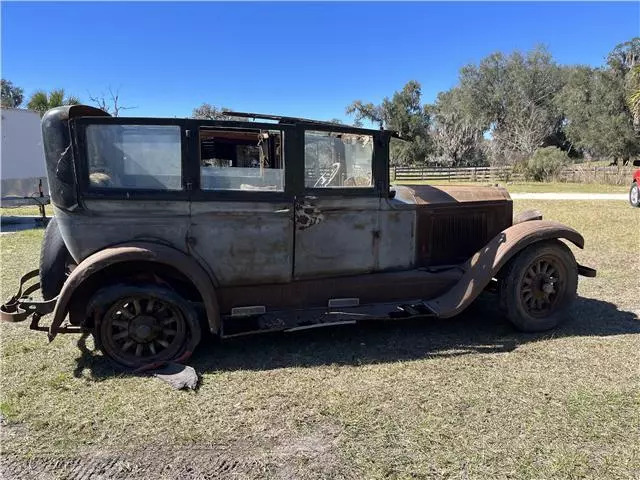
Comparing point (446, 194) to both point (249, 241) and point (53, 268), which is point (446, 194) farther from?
point (53, 268)

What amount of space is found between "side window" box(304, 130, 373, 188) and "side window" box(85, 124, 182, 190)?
1.07 metres

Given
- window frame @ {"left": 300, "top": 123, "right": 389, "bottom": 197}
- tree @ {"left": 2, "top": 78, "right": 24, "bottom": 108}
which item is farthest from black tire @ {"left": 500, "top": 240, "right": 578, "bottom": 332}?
tree @ {"left": 2, "top": 78, "right": 24, "bottom": 108}

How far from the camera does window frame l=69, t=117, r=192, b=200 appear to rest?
12.0 feet

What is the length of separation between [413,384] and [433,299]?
1.16 metres

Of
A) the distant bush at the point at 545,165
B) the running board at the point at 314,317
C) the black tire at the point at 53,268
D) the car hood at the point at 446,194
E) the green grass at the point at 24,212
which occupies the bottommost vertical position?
the running board at the point at 314,317

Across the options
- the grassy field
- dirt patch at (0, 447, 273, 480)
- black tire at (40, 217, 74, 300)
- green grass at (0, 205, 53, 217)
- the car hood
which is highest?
the car hood

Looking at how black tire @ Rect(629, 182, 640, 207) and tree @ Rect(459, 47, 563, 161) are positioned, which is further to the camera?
tree @ Rect(459, 47, 563, 161)

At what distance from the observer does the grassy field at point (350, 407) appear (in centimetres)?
264

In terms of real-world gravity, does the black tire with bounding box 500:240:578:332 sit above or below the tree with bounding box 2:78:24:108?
below

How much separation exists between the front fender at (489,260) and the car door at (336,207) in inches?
29.4

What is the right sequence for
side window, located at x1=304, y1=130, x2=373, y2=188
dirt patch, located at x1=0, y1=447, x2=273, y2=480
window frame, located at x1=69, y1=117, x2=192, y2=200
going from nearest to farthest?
1. dirt patch, located at x1=0, y1=447, x2=273, y2=480
2. window frame, located at x1=69, y1=117, x2=192, y2=200
3. side window, located at x1=304, y1=130, x2=373, y2=188

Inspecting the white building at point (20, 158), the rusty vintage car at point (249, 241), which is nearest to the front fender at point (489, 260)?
the rusty vintage car at point (249, 241)

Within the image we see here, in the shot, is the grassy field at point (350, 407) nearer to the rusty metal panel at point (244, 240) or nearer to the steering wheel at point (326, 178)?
the rusty metal panel at point (244, 240)

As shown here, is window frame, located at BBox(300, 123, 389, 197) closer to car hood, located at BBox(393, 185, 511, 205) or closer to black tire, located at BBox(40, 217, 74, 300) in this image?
car hood, located at BBox(393, 185, 511, 205)
